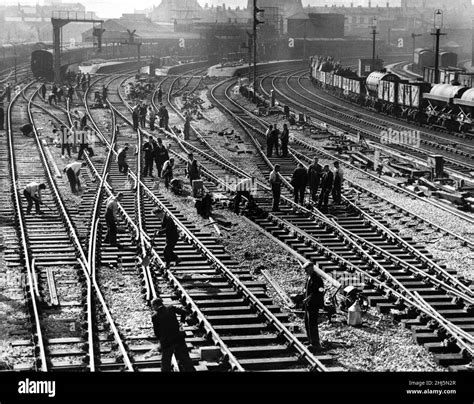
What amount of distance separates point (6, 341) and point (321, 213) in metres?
9.97

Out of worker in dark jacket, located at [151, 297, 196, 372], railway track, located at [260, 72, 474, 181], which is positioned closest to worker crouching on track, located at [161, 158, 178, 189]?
railway track, located at [260, 72, 474, 181]

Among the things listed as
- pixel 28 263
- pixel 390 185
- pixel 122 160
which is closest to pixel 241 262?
pixel 28 263

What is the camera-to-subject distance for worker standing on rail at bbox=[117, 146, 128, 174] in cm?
2573

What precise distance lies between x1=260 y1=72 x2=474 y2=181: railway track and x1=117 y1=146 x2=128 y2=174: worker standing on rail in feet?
31.4

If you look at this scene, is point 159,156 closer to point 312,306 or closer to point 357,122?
point 312,306

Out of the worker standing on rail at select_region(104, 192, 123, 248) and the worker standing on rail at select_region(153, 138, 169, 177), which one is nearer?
the worker standing on rail at select_region(104, 192, 123, 248)

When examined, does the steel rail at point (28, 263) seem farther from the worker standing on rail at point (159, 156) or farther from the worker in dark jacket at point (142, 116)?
the worker in dark jacket at point (142, 116)

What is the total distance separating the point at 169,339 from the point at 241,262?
607 cm

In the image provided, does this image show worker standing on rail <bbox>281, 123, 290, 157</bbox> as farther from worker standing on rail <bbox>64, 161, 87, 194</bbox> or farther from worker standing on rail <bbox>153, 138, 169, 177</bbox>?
worker standing on rail <bbox>64, 161, 87, 194</bbox>

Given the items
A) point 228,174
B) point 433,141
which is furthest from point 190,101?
point 228,174

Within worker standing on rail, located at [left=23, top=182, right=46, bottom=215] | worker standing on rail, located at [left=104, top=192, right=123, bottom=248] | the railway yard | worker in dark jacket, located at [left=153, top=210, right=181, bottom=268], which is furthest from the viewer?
worker standing on rail, located at [left=23, top=182, right=46, bottom=215]

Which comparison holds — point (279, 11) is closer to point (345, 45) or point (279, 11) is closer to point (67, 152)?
point (345, 45)

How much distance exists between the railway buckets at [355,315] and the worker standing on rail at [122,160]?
47.1 ft

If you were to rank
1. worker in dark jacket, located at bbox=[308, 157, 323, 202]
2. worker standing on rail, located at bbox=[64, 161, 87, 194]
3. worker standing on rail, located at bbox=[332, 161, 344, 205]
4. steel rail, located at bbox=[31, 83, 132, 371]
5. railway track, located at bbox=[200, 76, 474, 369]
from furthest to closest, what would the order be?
1. worker standing on rail, located at bbox=[64, 161, 87, 194]
2. worker in dark jacket, located at bbox=[308, 157, 323, 202]
3. worker standing on rail, located at bbox=[332, 161, 344, 205]
4. railway track, located at bbox=[200, 76, 474, 369]
5. steel rail, located at bbox=[31, 83, 132, 371]
